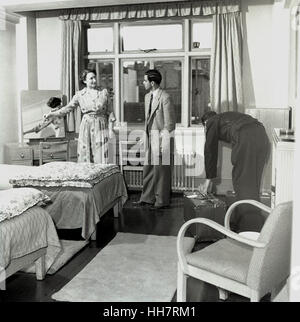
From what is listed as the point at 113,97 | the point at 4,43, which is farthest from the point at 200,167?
the point at 4,43

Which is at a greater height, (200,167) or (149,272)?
(200,167)

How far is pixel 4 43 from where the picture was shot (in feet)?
22.5

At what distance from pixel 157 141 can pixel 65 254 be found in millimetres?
2308

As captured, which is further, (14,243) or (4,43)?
(4,43)

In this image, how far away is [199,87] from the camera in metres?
6.99

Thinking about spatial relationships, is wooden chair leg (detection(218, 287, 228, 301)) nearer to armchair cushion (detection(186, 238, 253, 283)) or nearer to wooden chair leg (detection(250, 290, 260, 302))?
armchair cushion (detection(186, 238, 253, 283))

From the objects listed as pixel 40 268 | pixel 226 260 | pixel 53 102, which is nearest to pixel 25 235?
pixel 40 268

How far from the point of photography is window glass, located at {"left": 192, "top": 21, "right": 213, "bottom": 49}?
22.2 feet

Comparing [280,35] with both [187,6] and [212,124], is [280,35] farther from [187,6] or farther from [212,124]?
[212,124]

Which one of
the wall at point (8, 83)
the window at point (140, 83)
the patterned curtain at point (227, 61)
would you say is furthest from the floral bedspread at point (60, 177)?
the window at point (140, 83)

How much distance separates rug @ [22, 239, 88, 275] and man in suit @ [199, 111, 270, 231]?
151 centimetres

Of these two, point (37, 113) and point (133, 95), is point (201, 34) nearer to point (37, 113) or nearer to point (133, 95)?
point (133, 95)

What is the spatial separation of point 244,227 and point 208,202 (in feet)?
1.95
